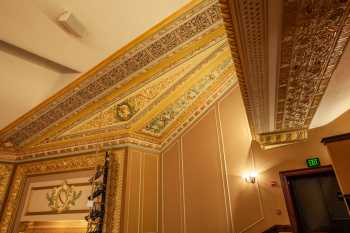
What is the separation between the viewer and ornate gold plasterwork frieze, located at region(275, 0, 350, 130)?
4.99 ft

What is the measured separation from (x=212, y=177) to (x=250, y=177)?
A: 0.81 m

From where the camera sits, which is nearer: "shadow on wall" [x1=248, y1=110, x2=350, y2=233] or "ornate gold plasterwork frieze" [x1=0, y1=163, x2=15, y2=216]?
"shadow on wall" [x1=248, y1=110, x2=350, y2=233]

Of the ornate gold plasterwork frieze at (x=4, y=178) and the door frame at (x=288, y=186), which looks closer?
the door frame at (x=288, y=186)

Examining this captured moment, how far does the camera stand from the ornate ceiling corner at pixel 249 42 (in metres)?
1.49

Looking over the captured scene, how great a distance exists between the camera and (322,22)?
164 centimetres

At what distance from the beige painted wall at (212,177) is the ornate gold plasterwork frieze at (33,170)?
1496mm

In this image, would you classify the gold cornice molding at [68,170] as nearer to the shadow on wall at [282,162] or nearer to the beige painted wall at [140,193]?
the beige painted wall at [140,193]

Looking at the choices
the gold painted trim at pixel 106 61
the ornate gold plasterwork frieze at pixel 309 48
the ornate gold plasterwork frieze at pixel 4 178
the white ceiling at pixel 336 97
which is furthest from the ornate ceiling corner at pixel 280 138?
the ornate gold plasterwork frieze at pixel 4 178

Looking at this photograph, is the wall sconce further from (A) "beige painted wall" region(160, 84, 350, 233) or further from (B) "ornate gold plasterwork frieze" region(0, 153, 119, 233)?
(B) "ornate gold plasterwork frieze" region(0, 153, 119, 233)

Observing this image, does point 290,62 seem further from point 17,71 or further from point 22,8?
point 17,71

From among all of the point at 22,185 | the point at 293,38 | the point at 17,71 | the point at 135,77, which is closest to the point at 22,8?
the point at 17,71

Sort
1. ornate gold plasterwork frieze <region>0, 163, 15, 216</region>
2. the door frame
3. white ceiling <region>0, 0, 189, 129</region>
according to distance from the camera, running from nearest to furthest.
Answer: white ceiling <region>0, 0, 189, 129</region>, the door frame, ornate gold plasterwork frieze <region>0, 163, 15, 216</region>

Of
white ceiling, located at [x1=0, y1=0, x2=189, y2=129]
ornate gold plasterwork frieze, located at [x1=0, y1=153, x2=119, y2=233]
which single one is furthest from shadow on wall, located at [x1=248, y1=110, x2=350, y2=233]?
white ceiling, located at [x1=0, y1=0, x2=189, y2=129]

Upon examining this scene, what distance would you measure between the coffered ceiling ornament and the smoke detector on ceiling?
2.60m
